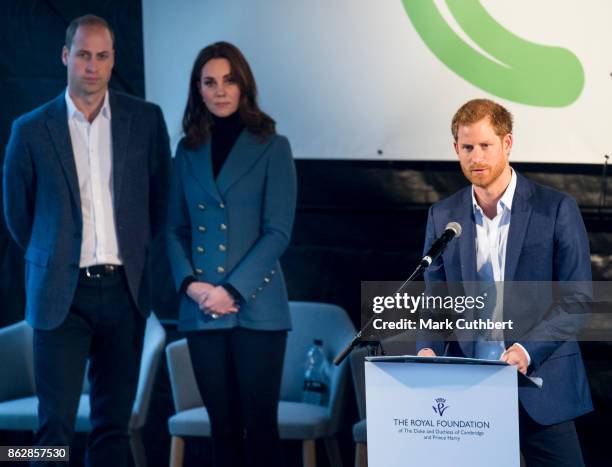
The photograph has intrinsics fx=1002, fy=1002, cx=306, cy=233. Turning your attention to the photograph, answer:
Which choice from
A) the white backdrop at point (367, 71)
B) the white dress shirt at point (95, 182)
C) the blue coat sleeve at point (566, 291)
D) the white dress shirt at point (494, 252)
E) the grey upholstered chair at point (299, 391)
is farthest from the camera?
the white backdrop at point (367, 71)

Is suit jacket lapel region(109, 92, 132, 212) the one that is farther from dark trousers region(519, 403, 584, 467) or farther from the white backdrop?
dark trousers region(519, 403, 584, 467)

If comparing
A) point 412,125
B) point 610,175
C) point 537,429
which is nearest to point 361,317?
point 412,125

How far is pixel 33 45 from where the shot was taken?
196 inches

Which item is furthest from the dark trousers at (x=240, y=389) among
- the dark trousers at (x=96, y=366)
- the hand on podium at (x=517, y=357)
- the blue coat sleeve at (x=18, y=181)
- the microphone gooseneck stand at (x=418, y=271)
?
the hand on podium at (x=517, y=357)

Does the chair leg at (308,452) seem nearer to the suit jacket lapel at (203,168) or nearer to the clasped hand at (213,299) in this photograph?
the clasped hand at (213,299)

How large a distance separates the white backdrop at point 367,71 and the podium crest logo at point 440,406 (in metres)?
2.04

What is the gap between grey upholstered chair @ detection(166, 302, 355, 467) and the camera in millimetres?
4172

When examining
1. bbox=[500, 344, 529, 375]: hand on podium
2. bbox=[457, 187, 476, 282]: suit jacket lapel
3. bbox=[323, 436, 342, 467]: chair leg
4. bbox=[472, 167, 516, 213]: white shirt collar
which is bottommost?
bbox=[323, 436, 342, 467]: chair leg

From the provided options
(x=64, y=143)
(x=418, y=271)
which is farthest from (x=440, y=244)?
(x=64, y=143)

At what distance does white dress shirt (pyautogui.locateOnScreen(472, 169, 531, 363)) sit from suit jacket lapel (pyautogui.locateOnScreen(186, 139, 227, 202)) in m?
1.16

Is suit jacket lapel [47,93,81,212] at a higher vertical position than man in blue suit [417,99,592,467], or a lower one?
higher

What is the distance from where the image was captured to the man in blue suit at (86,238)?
12.2 feet

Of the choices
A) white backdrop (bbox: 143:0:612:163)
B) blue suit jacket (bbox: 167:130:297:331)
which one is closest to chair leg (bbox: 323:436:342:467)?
blue suit jacket (bbox: 167:130:297:331)

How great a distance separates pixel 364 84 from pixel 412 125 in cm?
29
